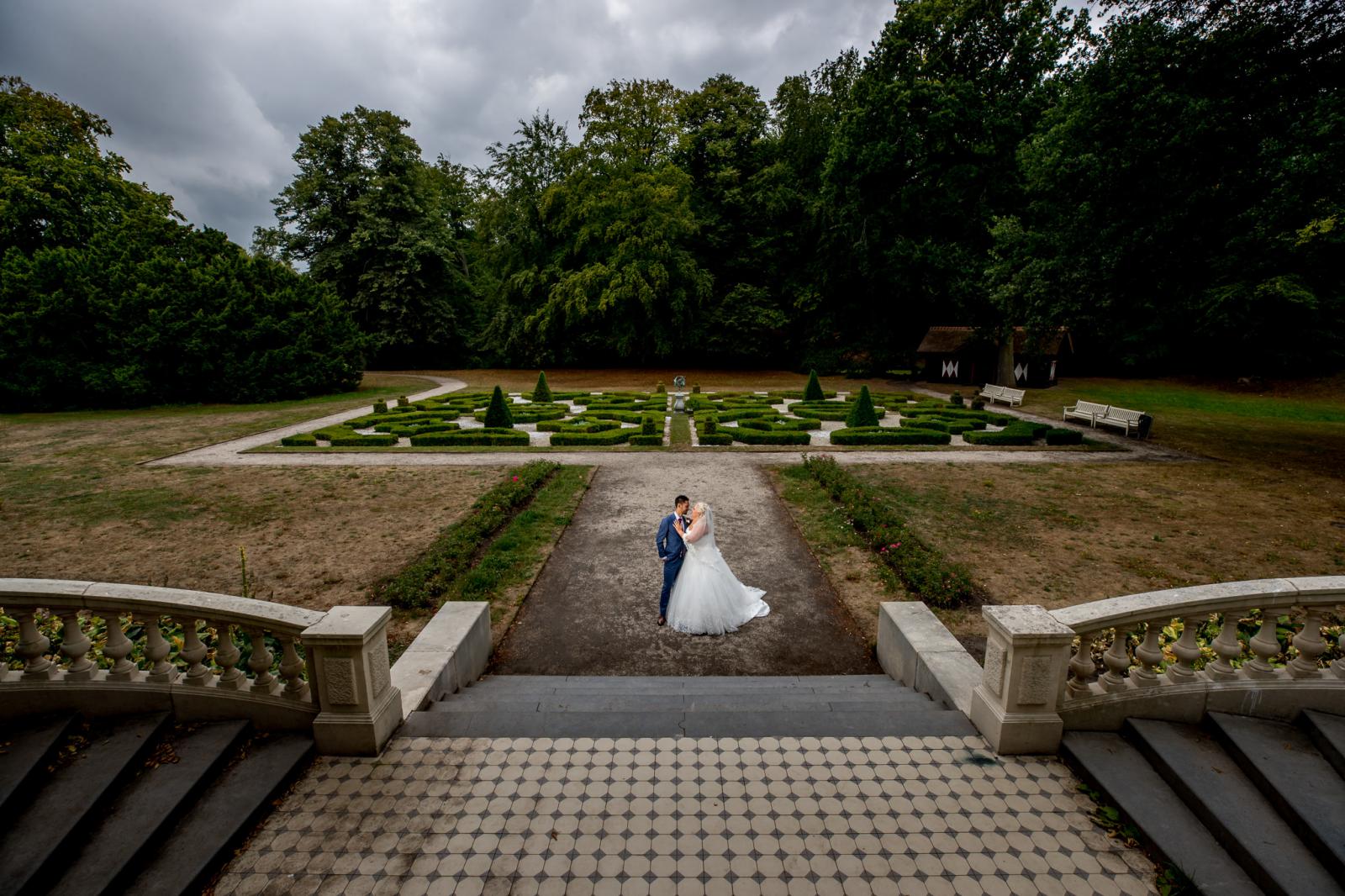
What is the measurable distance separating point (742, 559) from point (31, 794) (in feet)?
25.2

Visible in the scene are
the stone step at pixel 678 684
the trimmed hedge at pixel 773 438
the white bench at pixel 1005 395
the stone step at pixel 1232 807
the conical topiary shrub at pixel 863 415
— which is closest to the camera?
the stone step at pixel 1232 807

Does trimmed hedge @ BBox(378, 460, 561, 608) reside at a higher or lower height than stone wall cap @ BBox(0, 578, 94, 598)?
lower

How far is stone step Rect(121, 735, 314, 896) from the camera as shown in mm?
3186

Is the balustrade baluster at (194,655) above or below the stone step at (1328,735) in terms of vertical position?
above

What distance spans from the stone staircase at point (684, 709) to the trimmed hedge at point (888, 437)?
41.8 ft

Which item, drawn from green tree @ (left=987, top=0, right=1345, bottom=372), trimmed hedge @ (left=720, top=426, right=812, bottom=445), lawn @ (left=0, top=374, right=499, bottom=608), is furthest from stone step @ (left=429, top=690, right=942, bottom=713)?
green tree @ (left=987, top=0, right=1345, bottom=372)

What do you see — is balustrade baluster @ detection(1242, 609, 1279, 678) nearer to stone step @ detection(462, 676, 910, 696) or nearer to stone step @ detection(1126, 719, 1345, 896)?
stone step @ detection(1126, 719, 1345, 896)

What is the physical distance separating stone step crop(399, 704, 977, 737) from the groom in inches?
101

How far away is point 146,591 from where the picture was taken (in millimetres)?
4129

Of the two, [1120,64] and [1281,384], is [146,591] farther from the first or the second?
[1281,384]

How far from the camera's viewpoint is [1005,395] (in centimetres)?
2655

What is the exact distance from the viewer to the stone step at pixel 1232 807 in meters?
3.16

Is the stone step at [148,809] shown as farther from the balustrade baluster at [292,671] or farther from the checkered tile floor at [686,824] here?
the checkered tile floor at [686,824]

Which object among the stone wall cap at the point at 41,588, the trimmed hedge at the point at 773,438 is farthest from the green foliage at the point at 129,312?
the stone wall cap at the point at 41,588
